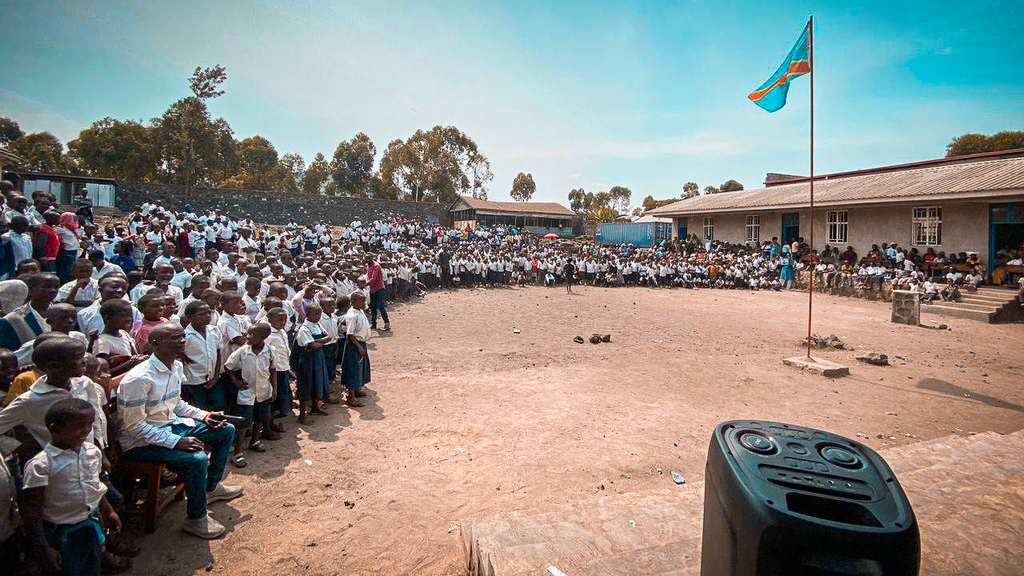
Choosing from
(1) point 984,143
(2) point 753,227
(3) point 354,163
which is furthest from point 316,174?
(1) point 984,143

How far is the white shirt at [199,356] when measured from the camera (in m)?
4.45

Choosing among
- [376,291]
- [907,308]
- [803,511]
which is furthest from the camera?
[907,308]

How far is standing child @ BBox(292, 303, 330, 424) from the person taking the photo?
5660 millimetres

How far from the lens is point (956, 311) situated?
14.7 metres

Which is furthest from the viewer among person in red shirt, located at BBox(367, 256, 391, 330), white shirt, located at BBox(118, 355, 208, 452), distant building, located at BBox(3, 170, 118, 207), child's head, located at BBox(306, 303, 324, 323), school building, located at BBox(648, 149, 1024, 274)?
distant building, located at BBox(3, 170, 118, 207)

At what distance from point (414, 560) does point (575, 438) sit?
2.39m

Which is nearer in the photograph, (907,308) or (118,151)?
(907,308)

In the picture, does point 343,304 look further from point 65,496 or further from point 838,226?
point 838,226

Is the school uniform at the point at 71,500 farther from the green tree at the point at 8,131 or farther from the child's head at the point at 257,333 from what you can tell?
the green tree at the point at 8,131

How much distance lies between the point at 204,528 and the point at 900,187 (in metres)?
25.0

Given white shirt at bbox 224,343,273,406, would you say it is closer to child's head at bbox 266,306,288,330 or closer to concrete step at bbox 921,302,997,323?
child's head at bbox 266,306,288,330

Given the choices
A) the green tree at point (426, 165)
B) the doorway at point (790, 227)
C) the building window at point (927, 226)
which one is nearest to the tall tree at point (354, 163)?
the green tree at point (426, 165)

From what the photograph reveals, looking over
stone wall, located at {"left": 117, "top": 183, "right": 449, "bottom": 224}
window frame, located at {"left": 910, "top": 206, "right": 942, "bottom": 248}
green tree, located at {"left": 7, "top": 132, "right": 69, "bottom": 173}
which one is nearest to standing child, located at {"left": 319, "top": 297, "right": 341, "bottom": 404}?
window frame, located at {"left": 910, "top": 206, "right": 942, "bottom": 248}

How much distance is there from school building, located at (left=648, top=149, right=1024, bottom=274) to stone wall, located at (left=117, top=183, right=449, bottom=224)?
2095cm
